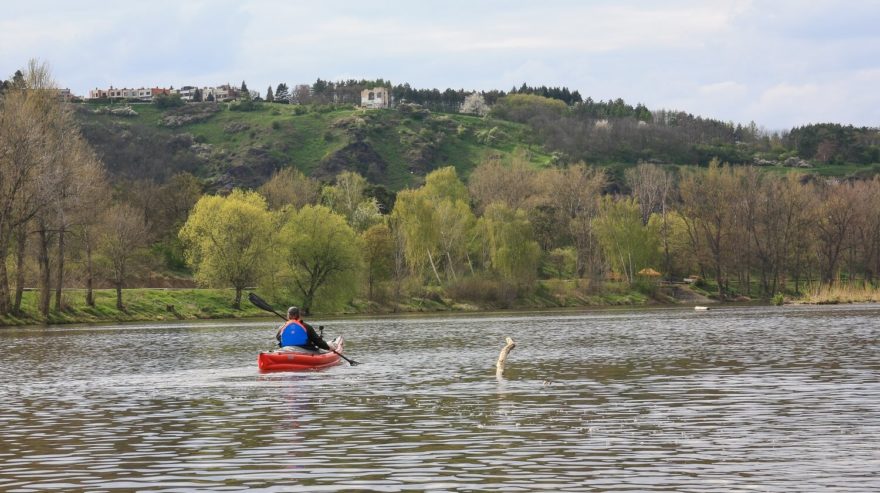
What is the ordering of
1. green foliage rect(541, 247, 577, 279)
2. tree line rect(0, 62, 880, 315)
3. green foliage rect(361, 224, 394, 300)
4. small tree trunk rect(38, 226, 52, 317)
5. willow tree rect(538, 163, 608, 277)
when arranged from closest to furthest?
1. small tree trunk rect(38, 226, 52, 317)
2. tree line rect(0, 62, 880, 315)
3. green foliage rect(361, 224, 394, 300)
4. willow tree rect(538, 163, 608, 277)
5. green foliage rect(541, 247, 577, 279)

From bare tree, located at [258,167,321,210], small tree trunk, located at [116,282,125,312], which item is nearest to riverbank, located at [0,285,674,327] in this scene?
small tree trunk, located at [116,282,125,312]

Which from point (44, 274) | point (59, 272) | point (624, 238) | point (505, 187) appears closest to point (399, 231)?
point (624, 238)

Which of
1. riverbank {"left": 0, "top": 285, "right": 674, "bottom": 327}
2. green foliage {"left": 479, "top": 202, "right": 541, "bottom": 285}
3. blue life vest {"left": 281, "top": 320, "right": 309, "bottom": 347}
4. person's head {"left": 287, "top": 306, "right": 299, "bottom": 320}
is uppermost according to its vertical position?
green foliage {"left": 479, "top": 202, "right": 541, "bottom": 285}

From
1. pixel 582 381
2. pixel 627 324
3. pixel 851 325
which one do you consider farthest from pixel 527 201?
pixel 582 381

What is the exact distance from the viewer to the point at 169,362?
4731 centimetres

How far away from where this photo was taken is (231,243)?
108 metres

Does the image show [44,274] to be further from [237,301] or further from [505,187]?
[505,187]

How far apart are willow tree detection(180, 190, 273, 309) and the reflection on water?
54.4 metres

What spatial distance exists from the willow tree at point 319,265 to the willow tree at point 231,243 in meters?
2.18

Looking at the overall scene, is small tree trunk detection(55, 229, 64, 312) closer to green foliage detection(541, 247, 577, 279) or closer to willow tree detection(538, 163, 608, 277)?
willow tree detection(538, 163, 608, 277)

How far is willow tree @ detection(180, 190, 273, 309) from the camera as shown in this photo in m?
107

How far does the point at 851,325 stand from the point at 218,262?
60.6 meters

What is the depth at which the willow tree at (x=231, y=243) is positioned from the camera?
350 ft

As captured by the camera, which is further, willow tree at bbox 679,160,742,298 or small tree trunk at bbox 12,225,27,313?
willow tree at bbox 679,160,742,298
